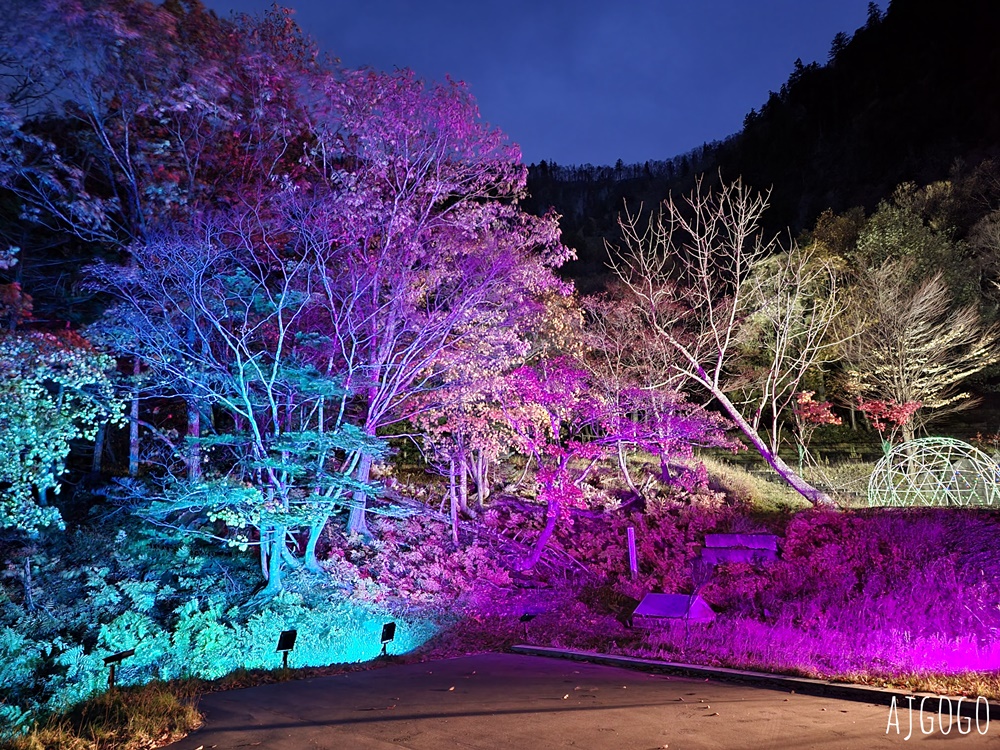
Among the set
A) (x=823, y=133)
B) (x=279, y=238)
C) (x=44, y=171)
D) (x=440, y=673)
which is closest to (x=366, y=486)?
(x=440, y=673)

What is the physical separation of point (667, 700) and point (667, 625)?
14.8ft

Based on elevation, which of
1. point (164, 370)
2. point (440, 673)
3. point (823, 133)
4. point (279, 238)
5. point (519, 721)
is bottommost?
point (440, 673)

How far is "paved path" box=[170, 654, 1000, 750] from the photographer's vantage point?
5000mm

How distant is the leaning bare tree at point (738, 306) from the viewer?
17.3m

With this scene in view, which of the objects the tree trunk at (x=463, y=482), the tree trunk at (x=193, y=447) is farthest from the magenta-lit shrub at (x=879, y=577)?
the tree trunk at (x=193, y=447)

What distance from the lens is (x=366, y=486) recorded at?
12.1m

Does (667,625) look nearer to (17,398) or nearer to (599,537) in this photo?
(599,537)

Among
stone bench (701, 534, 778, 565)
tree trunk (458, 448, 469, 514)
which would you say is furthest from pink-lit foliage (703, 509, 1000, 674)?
tree trunk (458, 448, 469, 514)

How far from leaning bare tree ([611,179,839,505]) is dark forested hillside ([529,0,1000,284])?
37.0 feet

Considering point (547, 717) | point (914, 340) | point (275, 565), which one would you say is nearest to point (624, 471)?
point (275, 565)

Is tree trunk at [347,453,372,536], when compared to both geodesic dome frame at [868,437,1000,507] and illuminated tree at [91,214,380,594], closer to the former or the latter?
illuminated tree at [91,214,380,594]

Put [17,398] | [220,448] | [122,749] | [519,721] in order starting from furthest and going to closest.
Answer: [220,448] → [17,398] → [519,721] → [122,749]

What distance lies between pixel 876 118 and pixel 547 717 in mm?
48200

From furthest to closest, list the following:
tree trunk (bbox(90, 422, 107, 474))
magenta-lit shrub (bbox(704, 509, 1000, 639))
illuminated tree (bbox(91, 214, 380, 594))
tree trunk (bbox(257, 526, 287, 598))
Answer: tree trunk (bbox(90, 422, 107, 474)) < tree trunk (bbox(257, 526, 287, 598)) < illuminated tree (bbox(91, 214, 380, 594)) < magenta-lit shrub (bbox(704, 509, 1000, 639))
